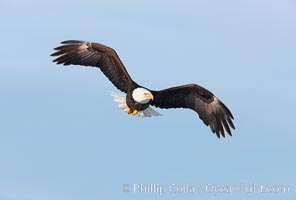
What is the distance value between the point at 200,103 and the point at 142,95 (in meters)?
1.46

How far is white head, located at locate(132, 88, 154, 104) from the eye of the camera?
34.6 ft

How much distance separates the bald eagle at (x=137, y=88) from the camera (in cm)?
1095

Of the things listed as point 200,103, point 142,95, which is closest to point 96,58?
point 142,95

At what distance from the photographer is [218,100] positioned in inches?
449

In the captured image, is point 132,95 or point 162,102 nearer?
point 132,95

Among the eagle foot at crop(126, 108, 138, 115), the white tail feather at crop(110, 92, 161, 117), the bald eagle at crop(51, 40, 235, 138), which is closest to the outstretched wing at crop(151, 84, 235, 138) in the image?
the bald eagle at crop(51, 40, 235, 138)

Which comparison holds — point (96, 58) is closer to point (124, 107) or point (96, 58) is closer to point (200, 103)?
point (124, 107)

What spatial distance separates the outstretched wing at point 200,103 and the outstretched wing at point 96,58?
731mm

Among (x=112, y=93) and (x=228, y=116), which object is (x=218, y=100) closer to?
(x=228, y=116)

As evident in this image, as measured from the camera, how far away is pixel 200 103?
11469 millimetres

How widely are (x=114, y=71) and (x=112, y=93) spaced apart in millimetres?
426

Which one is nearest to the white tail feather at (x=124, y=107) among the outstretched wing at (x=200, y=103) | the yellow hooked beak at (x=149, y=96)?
the outstretched wing at (x=200, y=103)

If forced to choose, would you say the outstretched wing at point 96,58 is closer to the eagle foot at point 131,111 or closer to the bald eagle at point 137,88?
the bald eagle at point 137,88

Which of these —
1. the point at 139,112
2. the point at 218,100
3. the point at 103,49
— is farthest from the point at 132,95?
the point at 218,100
